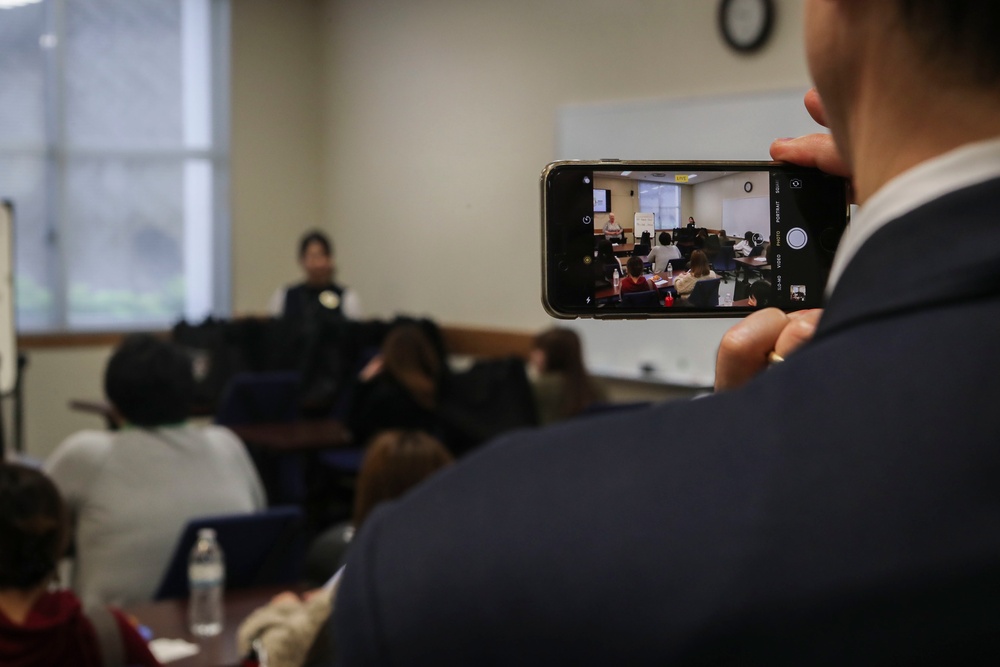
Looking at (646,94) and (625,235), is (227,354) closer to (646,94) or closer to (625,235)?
(646,94)

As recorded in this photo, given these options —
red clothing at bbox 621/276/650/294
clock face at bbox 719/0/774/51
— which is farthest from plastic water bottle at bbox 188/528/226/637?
clock face at bbox 719/0/774/51

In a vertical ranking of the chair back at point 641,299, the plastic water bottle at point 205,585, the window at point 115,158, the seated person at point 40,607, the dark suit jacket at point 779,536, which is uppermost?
the window at point 115,158

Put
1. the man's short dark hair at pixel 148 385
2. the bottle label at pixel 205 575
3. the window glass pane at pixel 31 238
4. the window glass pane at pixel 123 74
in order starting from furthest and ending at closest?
1. the window glass pane at pixel 123 74
2. the window glass pane at pixel 31 238
3. the man's short dark hair at pixel 148 385
4. the bottle label at pixel 205 575

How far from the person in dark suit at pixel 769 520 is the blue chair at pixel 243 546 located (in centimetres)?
269

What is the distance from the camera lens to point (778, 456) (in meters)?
0.35

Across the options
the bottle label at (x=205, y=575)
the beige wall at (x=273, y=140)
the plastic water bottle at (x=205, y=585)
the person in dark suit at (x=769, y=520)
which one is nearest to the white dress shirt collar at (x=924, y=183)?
the person in dark suit at (x=769, y=520)

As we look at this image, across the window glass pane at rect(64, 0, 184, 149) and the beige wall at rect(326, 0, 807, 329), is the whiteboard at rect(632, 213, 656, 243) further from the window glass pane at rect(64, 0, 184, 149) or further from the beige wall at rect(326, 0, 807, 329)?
the window glass pane at rect(64, 0, 184, 149)

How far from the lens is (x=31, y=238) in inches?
297

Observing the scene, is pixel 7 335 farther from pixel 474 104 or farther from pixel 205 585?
pixel 474 104

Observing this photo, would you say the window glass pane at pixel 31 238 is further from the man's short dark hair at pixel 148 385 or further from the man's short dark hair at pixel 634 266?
the man's short dark hair at pixel 634 266

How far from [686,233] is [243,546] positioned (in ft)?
8.10

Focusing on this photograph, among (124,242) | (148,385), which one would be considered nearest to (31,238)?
(124,242)

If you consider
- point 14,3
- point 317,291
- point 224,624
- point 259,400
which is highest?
point 14,3

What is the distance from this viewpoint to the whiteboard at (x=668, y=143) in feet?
16.3
